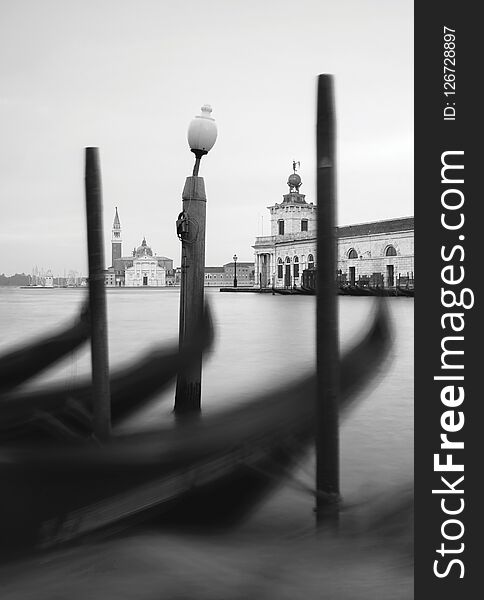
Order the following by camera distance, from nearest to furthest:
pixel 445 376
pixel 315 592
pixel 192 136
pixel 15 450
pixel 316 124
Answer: pixel 445 376
pixel 315 592
pixel 316 124
pixel 15 450
pixel 192 136

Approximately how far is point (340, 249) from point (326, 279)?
147ft

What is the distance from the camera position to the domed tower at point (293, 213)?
6041cm

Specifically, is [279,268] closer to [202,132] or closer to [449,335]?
[202,132]

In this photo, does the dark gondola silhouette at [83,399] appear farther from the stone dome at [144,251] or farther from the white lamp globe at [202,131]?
the stone dome at [144,251]

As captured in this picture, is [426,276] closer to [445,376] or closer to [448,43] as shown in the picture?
[445,376]

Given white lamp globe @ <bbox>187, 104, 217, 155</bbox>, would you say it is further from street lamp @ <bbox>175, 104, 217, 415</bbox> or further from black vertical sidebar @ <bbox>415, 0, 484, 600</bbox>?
black vertical sidebar @ <bbox>415, 0, 484, 600</bbox>

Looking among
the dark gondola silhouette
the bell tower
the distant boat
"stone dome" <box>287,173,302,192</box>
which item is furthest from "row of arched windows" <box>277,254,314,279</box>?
the bell tower

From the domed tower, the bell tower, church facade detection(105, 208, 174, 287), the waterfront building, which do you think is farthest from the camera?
the bell tower

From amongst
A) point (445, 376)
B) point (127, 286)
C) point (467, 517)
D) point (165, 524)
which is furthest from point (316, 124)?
point (127, 286)

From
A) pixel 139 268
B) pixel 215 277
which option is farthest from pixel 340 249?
pixel 139 268

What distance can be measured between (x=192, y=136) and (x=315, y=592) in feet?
9.41

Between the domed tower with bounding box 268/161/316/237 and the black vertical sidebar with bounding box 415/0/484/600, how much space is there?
57571 mm

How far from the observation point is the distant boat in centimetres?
248

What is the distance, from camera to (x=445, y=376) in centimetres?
192
